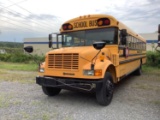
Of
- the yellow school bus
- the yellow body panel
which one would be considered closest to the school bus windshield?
the yellow school bus

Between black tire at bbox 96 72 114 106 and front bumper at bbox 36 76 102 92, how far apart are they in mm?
146

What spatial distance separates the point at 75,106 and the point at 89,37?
77.2 inches

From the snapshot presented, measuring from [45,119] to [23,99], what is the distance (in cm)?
166

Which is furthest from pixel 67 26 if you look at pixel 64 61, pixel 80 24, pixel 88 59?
pixel 88 59

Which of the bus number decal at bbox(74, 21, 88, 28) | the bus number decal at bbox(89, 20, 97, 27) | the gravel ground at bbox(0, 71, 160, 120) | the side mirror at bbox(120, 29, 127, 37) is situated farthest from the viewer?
the bus number decal at bbox(74, 21, 88, 28)

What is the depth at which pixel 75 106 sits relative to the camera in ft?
14.4

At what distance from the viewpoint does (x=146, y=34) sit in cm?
2430

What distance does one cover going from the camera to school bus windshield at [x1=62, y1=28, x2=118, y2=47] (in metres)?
4.86

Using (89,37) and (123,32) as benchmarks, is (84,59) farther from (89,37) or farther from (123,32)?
(123,32)

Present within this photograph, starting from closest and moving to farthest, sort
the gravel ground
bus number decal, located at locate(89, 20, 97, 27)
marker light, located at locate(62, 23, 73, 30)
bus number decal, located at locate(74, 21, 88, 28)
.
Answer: the gravel ground < bus number decal, located at locate(89, 20, 97, 27) < bus number decal, located at locate(74, 21, 88, 28) < marker light, located at locate(62, 23, 73, 30)

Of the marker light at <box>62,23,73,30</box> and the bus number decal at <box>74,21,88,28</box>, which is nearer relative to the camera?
the bus number decal at <box>74,21,88,28</box>

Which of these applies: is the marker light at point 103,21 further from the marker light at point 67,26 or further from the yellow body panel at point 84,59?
the marker light at point 67,26

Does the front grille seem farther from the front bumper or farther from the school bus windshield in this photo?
the school bus windshield

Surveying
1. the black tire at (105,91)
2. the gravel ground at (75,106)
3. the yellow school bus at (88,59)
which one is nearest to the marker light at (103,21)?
the yellow school bus at (88,59)
